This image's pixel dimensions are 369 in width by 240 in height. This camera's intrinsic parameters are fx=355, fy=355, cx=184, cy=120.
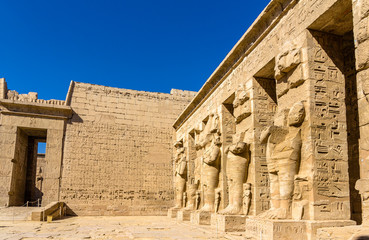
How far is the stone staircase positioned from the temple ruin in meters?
1.03

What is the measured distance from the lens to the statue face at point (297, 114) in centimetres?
561

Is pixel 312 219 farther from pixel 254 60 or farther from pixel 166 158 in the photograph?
pixel 166 158

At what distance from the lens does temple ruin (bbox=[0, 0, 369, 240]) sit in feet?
17.5

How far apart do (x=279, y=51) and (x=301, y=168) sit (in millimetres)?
2332

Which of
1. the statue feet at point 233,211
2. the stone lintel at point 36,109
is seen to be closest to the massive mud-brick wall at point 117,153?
the stone lintel at point 36,109

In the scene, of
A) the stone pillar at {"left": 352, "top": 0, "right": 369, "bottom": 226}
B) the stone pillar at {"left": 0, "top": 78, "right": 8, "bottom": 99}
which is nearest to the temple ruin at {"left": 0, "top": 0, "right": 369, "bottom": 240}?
the stone pillar at {"left": 352, "top": 0, "right": 369, "bottom": 226}

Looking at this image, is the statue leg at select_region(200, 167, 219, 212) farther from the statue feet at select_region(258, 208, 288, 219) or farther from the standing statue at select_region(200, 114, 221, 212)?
the statue feet at select_region(258, 208, 288, 219)

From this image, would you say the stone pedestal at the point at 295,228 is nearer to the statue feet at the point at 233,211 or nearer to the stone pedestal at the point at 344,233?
the stone pedestal at the point at 344,233

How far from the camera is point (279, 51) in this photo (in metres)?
6.70

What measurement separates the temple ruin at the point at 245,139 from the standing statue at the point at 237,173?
0.9 inches

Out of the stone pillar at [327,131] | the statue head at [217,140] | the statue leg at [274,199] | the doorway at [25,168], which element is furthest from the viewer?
the doorway at [25,168]

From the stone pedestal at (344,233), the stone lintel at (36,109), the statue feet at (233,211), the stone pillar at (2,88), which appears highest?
the stone pillar at (2,88)

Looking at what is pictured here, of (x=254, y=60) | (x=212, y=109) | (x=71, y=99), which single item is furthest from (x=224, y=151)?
(x=71, y=99)

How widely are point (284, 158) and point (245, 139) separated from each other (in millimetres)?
2221
